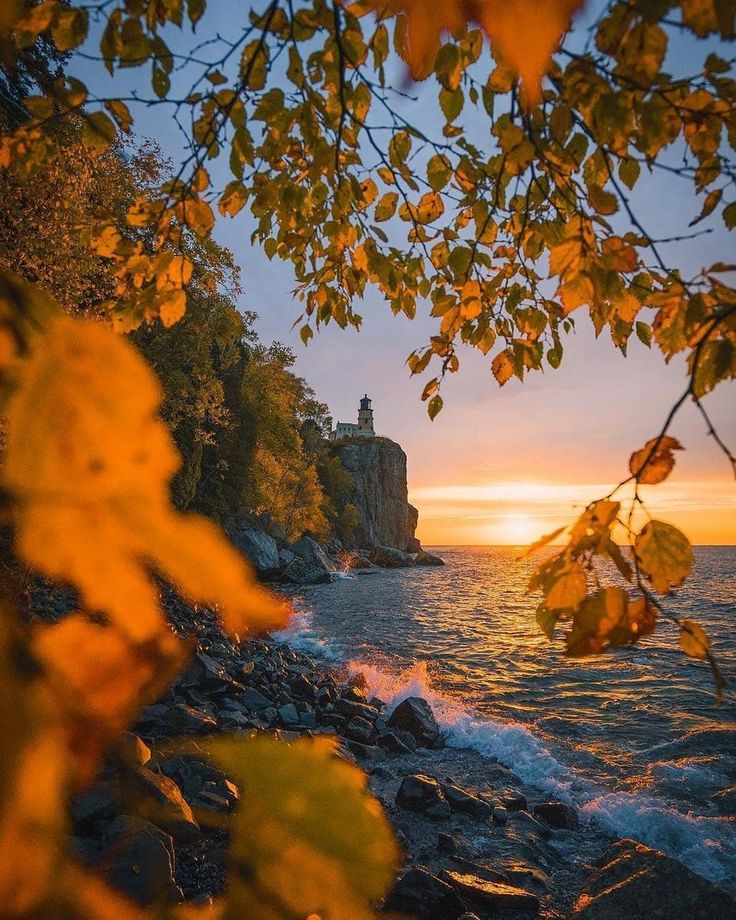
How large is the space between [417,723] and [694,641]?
7490 mm

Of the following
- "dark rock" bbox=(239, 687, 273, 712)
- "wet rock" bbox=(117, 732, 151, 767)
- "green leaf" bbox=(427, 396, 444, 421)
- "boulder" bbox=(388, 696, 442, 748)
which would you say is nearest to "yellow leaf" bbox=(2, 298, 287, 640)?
"dark rock" bbox=(239, 687, 273, 712)

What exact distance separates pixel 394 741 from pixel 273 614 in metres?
15.3

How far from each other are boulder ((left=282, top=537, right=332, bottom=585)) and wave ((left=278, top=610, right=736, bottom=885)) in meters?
23.4

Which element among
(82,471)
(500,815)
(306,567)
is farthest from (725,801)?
(306,567)

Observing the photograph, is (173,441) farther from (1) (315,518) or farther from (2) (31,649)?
(1) (315,518)

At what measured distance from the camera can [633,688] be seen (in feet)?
38.2

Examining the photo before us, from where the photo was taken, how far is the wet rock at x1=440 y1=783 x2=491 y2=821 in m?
5.37

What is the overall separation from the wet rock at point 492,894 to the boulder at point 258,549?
27711 millimetres

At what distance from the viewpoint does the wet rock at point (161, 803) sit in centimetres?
364

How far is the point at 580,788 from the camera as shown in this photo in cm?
642

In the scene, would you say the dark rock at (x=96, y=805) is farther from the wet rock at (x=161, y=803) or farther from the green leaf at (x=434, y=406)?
the green leaf at (x=434, y=406)

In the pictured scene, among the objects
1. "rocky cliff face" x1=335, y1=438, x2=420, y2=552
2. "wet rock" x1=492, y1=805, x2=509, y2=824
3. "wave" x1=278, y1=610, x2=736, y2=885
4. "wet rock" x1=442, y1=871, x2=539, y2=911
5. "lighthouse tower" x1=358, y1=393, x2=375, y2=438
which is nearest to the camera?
"wet rock" x1=442, y1=871, x2=539, y2=911

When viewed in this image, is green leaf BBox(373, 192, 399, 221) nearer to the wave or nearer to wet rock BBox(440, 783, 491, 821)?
wet rock BBox(440, 783, 491, 821)

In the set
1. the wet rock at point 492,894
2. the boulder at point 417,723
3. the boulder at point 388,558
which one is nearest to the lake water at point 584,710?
the boulder at point 417,723
